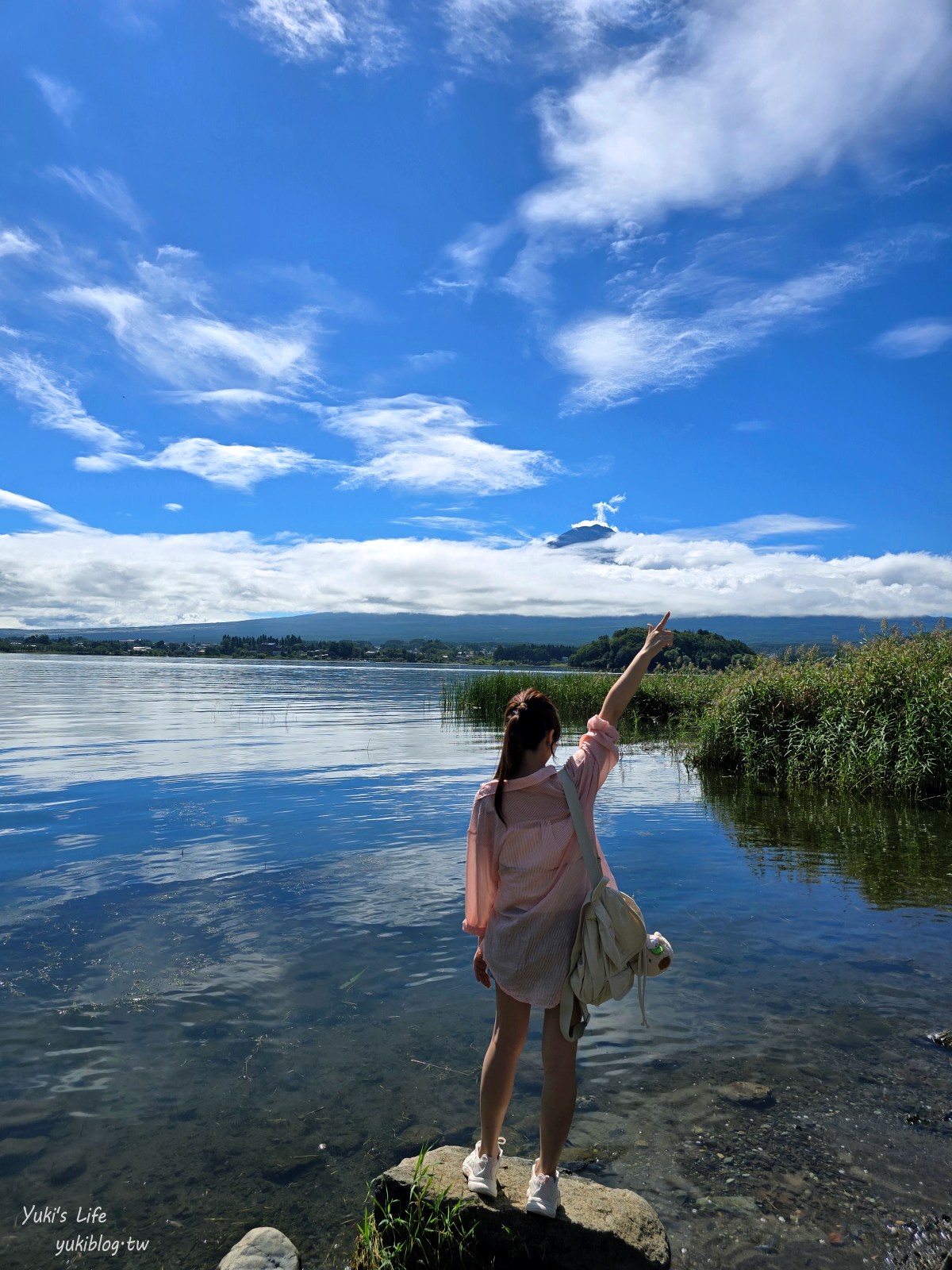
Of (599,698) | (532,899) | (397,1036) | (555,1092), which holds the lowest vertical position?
(397,1036)

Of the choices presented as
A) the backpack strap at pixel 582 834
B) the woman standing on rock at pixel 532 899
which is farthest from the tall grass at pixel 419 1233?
the backpack strap at pixel 582 834

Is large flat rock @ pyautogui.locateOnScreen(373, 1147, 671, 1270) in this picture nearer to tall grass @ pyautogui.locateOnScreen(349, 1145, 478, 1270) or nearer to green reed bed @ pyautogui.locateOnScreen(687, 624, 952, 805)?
tall grass @ pyautogui.locateOnScreen(349, 1145, 478, 1270)

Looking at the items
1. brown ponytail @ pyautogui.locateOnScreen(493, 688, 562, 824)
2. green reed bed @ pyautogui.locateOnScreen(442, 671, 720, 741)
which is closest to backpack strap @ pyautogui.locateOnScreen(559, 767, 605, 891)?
brown ponytail @ pyautogui.locateOnScreen(493, 688, 562, 824)

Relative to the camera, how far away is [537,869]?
12.0 feet

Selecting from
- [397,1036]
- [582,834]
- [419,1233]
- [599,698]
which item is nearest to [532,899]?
[582,834]

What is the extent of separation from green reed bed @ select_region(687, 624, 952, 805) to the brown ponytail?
14928 mm

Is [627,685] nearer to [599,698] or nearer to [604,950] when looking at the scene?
[604,950]

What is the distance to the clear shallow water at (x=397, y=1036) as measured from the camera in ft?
13.5

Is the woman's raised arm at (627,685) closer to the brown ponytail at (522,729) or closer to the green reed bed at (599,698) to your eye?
the brown ponytail at (522,729)

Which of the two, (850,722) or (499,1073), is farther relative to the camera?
(850,722)

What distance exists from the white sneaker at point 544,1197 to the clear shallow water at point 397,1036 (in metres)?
0.76

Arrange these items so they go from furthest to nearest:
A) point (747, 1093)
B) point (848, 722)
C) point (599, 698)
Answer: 1. point (599, 698)
2. point (848, 722)
3. point (747, 1093)

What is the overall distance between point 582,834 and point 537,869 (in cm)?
28

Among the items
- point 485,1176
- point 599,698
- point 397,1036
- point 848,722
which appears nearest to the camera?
point 485,1176
